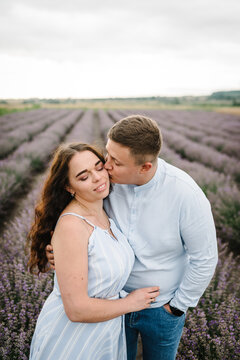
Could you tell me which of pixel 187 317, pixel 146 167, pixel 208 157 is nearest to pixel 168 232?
pixel 146 167

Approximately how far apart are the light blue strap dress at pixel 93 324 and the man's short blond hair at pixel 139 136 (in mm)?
490

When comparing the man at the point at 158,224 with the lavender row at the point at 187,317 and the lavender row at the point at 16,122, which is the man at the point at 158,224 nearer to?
the lavender row at the point at 187,317

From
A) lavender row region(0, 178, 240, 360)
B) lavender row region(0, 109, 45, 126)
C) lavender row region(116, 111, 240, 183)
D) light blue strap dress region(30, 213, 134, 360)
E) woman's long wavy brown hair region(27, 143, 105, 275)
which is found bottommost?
lavender row region(0, 178, 240, 360)

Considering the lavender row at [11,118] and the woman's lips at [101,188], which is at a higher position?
the lavender row at [11,118]

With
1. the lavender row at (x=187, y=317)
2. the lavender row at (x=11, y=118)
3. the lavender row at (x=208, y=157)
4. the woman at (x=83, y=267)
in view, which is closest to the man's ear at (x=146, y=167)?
the woman at (x=83, y=267)

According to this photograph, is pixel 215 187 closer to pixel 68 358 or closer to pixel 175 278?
pixel 175 278

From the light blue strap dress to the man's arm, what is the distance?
0.37 m

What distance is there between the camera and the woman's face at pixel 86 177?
4.80 feet

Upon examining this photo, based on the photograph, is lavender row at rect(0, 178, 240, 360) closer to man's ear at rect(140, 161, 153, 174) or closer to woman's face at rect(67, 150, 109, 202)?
woman's face at rect(67, 150, 109, 202)

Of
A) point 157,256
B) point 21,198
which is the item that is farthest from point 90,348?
point 21,198

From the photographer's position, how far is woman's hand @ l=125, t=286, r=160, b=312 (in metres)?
1.45

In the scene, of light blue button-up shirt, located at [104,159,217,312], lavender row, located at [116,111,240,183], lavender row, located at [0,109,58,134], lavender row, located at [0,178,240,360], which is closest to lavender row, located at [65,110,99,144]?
lavender row, located at [0,109,58,134]

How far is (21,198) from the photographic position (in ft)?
21.7

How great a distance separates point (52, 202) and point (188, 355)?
1.68 meters
